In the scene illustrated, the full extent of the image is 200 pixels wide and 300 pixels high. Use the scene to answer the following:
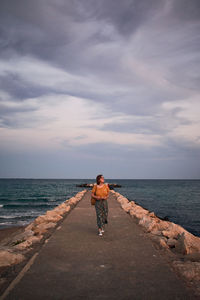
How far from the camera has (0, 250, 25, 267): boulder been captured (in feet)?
13.0

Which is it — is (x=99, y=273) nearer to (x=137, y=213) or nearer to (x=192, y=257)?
(x=192, y=257)

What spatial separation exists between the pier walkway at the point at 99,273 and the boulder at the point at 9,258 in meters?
0.30

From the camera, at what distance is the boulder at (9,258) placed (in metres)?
3.95

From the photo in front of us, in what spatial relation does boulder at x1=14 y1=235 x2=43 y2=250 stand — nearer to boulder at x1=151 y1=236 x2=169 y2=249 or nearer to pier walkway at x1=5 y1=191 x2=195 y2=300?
pier walkway at x1=5 y1=191 x2=195 y2=300

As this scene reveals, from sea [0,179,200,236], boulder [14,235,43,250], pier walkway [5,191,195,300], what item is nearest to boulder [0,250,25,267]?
pier walkway [5,191,195,300]

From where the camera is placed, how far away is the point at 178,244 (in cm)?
492

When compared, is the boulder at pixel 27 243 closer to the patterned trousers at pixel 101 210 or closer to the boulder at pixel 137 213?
the patterned trousers at pixel 101 210

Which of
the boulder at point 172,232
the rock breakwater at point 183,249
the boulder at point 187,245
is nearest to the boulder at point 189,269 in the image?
the rock breakwater at point 183,249

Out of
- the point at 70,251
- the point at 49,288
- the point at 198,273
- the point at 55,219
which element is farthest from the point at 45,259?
the point at 55,219

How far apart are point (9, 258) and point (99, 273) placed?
161cm

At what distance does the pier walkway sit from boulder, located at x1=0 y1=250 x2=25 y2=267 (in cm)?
30

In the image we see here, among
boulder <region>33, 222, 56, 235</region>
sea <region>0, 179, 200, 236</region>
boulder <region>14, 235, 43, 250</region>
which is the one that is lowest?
sea <region>0, 179, 200, 236</region>

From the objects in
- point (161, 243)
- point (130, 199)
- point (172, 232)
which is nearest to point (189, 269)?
point (161, 243)

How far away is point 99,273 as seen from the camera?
139 inches
